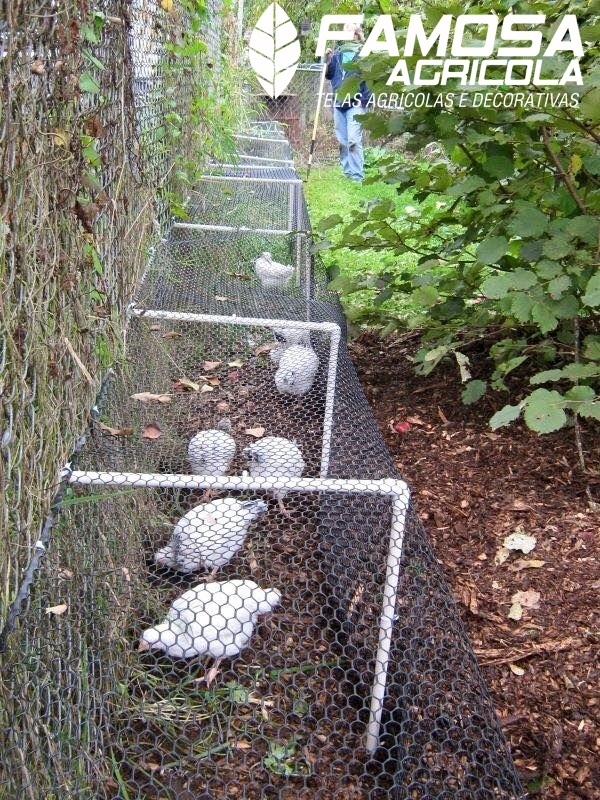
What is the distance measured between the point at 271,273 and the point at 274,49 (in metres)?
6.08

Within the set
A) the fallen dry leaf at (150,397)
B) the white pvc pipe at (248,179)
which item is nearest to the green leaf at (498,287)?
the fallen dry leaf at (150,397)

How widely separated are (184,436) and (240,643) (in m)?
0.92

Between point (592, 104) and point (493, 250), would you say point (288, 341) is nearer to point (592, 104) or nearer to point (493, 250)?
point (493, 250)

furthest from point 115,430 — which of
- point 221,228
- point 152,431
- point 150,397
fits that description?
point 221,228

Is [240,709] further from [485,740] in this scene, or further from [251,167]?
[251,167]

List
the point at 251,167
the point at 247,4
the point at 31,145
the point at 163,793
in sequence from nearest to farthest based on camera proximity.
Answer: the point at 163,793
the point at 31,145
the point at 251,167
the point at 247,4

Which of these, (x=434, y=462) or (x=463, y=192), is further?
(x=434, y=462)

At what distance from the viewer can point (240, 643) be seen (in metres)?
1.42

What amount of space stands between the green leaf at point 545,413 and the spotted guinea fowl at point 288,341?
3.18 feet

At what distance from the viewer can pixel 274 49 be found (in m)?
8.39

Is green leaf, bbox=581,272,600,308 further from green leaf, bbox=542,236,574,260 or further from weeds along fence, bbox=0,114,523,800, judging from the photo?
weeds along fence, bbox=0,114,523,800

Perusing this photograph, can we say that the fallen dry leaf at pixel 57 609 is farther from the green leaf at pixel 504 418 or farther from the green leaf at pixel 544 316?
the green leaf at pixel 544 316

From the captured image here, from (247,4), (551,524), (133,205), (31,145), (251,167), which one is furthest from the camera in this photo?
(247,4)

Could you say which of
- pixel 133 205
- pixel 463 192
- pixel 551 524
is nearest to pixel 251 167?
pixel 133 205
